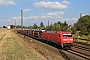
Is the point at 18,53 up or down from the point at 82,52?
up

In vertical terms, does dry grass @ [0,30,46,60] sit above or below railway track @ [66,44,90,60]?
above

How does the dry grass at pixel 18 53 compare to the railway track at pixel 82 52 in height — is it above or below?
above

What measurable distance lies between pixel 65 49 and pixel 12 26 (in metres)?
158

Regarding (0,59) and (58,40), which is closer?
(0,59)

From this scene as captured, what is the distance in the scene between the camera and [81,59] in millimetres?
21109

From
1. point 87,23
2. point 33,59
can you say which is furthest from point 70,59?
point 87,23

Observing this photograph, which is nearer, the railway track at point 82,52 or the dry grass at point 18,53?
the dry grass at point 18,53

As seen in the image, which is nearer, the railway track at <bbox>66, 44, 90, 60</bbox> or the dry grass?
the dry grass

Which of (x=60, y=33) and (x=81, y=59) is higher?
(x=60, y=33)

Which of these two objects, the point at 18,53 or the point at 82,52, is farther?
the point at 82,52

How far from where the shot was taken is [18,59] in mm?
15469

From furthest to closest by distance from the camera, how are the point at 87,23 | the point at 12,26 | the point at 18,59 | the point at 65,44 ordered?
the point at 12,26 < the point at 87,23 < the point at 65,44 < the point at 18,59

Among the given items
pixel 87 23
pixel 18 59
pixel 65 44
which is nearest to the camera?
pixel 18 59

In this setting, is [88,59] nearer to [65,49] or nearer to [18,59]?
[18,59]
